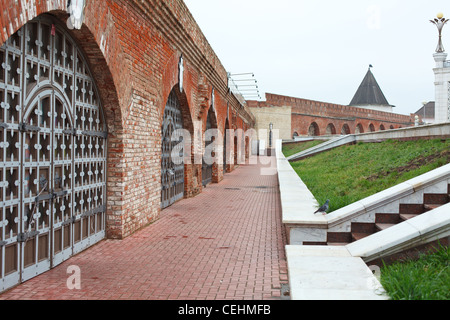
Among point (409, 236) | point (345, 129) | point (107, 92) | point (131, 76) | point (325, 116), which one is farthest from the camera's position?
point (345, 129)

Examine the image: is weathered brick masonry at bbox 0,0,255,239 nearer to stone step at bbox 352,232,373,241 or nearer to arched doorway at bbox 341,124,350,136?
stone step at bbox 352,232,373,241

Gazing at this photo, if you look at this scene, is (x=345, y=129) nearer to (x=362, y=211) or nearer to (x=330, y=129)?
(x=330, y=129)

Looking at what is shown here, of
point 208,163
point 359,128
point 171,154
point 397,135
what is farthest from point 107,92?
point 359,128

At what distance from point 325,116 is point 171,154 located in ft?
113

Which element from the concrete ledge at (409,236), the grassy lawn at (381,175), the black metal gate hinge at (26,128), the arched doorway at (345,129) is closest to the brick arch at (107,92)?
the black metal gate hinge at (26,128)

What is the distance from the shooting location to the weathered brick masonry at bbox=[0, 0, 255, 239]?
15.9 ft

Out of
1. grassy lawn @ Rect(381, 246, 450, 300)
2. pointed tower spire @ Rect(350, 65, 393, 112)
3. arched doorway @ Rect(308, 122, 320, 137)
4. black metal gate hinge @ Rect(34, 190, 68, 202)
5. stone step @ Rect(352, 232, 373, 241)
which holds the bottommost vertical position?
stone step @ Rect(352, 232, 373, 241)

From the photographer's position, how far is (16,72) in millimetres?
3680

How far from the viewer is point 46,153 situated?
4.23 metres

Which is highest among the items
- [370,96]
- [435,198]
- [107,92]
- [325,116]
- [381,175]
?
[370,96]

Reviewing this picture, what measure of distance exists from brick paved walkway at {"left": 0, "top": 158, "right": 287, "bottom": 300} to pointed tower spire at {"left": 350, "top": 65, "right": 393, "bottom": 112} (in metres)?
49.2

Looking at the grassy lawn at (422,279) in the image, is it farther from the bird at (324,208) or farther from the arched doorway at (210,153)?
the arched doorway at (210,153)

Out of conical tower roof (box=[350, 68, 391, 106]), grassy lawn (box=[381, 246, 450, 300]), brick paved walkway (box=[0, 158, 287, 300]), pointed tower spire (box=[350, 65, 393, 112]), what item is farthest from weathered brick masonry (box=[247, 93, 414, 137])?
grassy lawn (box=[381, 246, 450, 300])
